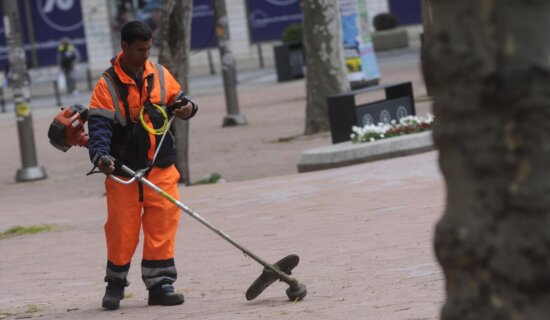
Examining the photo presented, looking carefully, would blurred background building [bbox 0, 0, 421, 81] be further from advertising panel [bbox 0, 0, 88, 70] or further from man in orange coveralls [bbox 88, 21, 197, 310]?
man in orange coveralls [bbox 88, 21, 197, 310]

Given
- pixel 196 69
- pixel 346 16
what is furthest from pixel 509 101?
pixel 196 69

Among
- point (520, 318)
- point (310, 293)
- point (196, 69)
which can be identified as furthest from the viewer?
point (196, 69)

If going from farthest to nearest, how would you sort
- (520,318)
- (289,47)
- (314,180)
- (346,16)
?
1. (289,47)
2. (346,16)
3. (314,180)
4. (520,318)

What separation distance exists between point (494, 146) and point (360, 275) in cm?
448

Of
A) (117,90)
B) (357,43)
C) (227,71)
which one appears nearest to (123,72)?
(117,90)

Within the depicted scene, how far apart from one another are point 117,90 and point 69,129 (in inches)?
13.1

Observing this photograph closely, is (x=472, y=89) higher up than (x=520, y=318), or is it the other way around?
(x=472, y=89)

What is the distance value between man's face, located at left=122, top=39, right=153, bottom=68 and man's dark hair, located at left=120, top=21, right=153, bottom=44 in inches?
0.8

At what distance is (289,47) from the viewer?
1305 inches

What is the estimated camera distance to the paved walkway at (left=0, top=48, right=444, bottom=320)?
22.1 ft

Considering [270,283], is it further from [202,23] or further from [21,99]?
[202,23]

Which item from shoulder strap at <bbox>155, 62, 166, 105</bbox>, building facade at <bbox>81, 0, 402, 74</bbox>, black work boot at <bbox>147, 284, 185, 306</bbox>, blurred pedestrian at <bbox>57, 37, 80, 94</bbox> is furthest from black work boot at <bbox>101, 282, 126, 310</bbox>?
building facade at <bbox>81, 0, 402, 74</bbox>

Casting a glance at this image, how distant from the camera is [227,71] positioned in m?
22.8

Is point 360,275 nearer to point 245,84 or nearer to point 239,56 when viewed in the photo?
point 245,84
